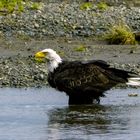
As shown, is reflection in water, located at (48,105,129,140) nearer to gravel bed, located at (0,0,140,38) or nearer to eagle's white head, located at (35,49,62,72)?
eagle's white head, located at (35,49,62,72)

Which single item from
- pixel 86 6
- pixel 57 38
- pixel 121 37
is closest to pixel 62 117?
pixel 121 37

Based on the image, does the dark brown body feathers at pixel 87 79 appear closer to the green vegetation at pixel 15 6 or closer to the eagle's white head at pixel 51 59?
the eagle's white head at pixel 51 59

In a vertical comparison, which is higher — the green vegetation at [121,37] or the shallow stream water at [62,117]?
the green vegetation at [121,37]

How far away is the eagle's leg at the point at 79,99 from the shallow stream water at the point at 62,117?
0.14m

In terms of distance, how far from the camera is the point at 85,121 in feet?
40.7

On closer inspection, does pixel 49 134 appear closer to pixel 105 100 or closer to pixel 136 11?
pixel 105 100

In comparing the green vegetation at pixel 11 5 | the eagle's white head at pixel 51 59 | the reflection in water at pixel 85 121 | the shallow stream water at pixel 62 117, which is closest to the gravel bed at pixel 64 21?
the green vegetation at pixel 11 5

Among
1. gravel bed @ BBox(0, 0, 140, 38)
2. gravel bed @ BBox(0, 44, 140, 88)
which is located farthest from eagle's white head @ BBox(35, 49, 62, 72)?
gravel bed @ BBox(0, 0, 140, 38)

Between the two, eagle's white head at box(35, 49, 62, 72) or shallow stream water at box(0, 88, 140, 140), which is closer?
shallow stream water at box(0, 88, 140, 140)

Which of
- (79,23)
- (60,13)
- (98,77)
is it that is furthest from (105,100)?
(60,13)

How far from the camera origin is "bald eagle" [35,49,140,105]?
14.0 meters

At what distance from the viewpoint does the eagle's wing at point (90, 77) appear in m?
14.0

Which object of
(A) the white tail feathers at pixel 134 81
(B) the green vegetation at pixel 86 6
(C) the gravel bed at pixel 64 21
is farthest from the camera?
(B) the green vegetation at pixel 86 6

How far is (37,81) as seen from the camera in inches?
646
